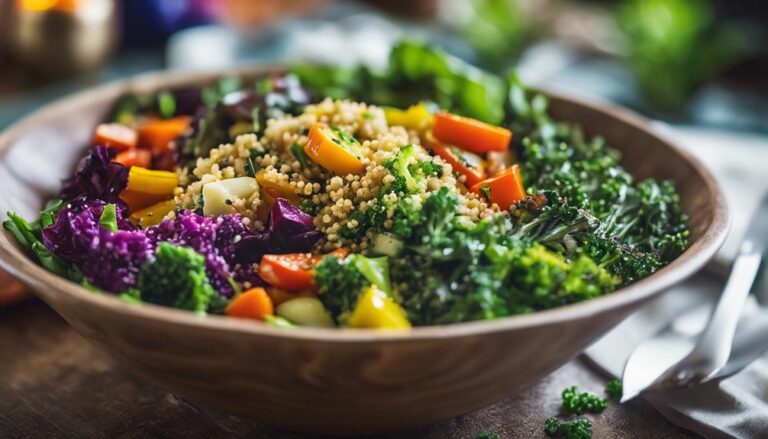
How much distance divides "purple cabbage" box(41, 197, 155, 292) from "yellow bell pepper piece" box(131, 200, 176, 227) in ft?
0.58

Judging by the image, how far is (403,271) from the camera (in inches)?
92.7

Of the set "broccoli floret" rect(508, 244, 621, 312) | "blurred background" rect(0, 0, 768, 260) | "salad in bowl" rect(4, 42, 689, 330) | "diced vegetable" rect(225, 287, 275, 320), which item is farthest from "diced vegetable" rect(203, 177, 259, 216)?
"blurred background" rect(0, 0, 768, 260)

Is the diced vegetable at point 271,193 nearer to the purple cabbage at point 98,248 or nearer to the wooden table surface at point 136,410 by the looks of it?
the purple cabbage at point 98,248

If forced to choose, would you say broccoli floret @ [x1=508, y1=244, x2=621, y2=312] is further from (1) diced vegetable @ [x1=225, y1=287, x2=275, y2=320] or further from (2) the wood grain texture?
(1) diced vegetable @ [x1=225, y1=287, x2=275, y2=320]

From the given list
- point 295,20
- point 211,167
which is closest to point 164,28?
point 295,20

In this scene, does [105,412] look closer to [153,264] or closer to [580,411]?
[153,264]

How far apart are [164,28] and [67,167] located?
135 inches

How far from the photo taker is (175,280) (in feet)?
7.43

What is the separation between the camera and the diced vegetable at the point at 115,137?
3375mm

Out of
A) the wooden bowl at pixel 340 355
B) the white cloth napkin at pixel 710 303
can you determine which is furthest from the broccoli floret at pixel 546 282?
the white cloth napkin at pixel 710 303

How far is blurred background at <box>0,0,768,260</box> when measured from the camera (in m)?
5.53

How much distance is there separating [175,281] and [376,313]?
1.90 feet

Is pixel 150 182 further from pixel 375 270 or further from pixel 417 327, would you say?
pixel 417 327

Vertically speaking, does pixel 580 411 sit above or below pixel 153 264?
below
